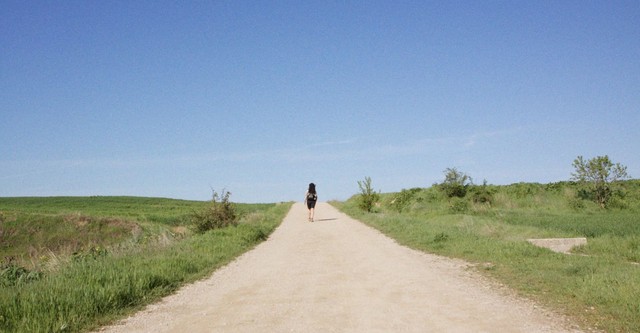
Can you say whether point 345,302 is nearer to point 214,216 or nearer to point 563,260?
point 563,260

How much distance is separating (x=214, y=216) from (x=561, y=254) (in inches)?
594

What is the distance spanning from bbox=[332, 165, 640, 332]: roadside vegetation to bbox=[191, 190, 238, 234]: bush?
7142 millimetres

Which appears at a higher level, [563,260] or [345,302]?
[563,260]

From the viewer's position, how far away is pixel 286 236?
60.5 feet

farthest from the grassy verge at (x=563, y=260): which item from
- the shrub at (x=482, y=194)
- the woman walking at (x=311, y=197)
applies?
the shrub at (x=482, y=194)

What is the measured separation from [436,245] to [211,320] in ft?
31.2

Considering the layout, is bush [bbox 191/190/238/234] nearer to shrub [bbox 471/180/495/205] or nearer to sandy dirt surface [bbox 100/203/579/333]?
sandy dirt surface [bbox 100/203/579/333]

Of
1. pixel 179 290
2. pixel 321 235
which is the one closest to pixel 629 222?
pixel 321 235

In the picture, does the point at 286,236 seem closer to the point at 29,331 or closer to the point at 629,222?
the point at 29,331

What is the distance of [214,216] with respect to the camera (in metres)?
21.5

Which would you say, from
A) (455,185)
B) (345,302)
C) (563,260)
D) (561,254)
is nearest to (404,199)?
(455,185)

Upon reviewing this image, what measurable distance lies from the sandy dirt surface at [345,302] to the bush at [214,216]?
997 centimetres

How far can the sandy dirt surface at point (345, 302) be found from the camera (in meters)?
5.82

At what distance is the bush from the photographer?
70.2ft
